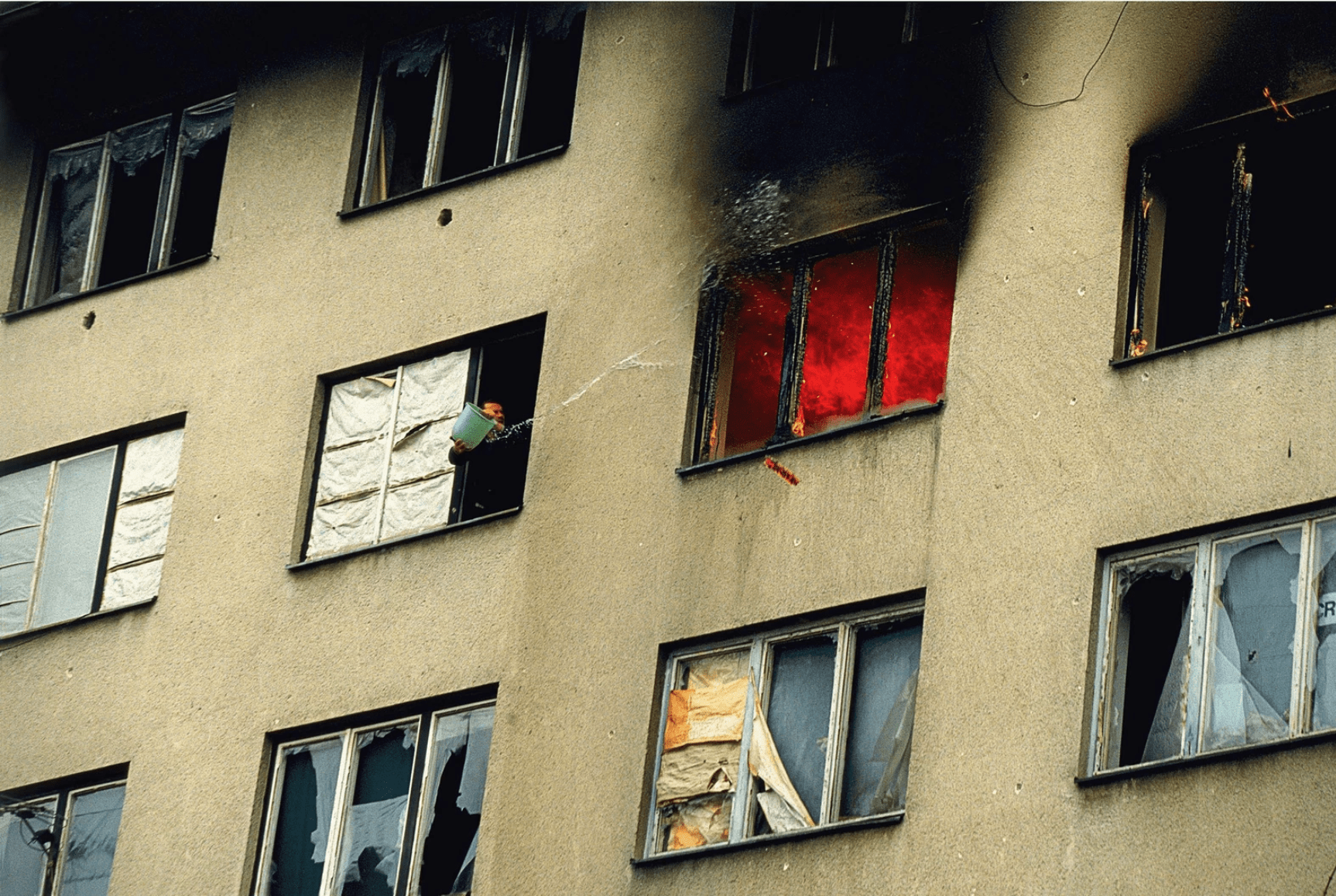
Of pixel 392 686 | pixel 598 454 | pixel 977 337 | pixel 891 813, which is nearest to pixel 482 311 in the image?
pixel 598 454

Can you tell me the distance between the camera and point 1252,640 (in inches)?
588

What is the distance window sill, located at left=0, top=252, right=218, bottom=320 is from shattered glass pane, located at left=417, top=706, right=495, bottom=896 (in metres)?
5.59

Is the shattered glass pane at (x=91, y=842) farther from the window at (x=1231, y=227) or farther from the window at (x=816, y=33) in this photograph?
the window at (x=1231, y=227)

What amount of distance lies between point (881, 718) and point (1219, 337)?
3.30 metres

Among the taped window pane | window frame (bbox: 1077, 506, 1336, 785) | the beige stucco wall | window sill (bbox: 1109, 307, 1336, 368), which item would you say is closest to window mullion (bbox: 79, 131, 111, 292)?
the beige stucco wall

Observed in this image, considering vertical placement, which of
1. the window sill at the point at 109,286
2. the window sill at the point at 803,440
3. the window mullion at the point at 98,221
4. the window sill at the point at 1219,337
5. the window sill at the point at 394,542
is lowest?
the window sill at the point at 394,542

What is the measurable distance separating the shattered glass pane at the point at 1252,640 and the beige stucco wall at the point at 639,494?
36cm

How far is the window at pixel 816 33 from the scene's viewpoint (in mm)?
18719

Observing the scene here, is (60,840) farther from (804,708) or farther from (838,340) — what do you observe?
(838,340)

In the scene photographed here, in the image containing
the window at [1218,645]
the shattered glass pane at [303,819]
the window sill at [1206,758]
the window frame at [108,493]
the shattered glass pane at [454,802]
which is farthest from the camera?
the window frame at [108,493]

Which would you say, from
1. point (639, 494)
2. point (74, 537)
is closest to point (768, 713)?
point (639, 494)

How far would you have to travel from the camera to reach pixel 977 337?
16.9 metres

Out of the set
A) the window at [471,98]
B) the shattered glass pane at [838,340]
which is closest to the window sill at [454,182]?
the window at [471,98]

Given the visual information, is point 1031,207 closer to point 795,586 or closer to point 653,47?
point 795,586
